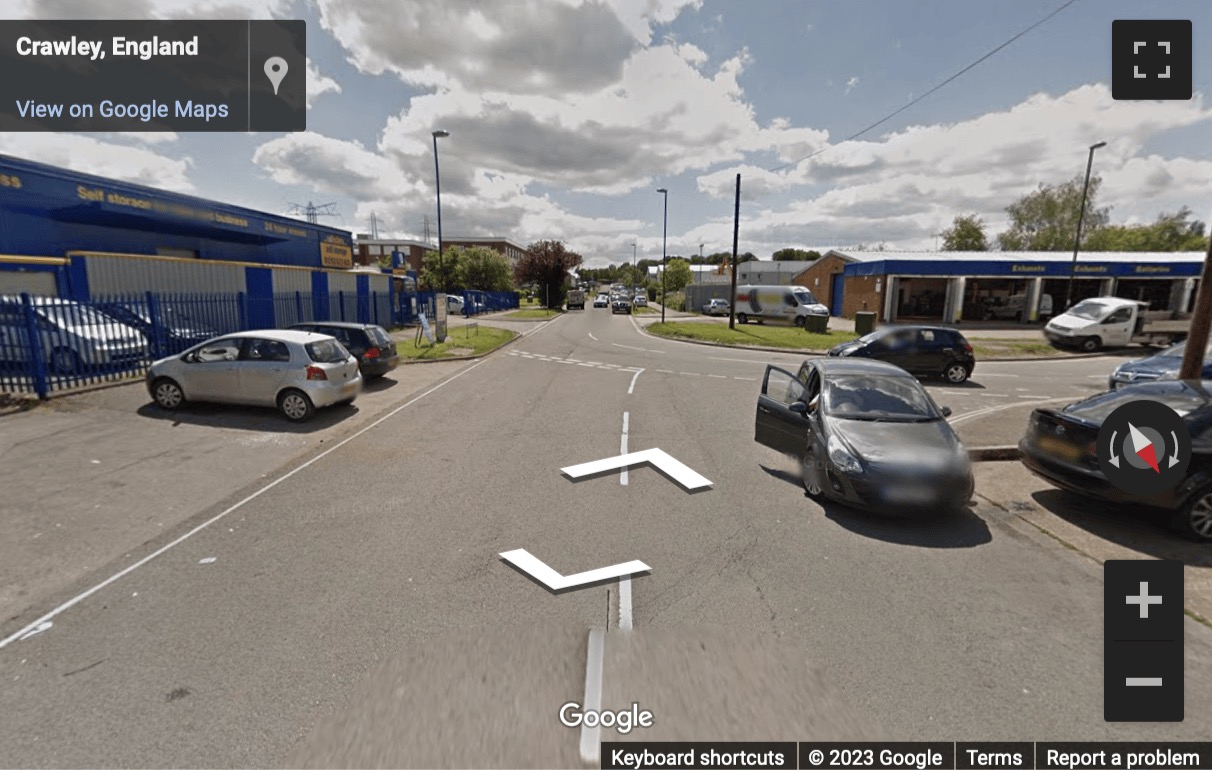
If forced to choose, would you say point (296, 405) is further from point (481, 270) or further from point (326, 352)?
point (481, 270)

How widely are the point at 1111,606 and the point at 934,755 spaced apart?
2.43 m

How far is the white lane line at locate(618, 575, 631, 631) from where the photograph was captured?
10.3 feet

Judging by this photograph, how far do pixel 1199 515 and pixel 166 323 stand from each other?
18.0 meters

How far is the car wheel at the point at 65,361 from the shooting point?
902cm

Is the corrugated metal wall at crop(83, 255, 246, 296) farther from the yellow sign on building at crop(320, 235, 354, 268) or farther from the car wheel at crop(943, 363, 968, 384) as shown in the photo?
the car wheel at crop(943, 363, 968, 384)

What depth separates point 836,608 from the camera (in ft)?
10.9

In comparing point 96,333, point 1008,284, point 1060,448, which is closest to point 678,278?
Result: point 1008,284

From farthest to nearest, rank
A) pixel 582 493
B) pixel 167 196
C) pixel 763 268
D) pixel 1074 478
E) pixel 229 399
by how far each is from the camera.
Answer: pixel 763 268 → pixel 167 196 → pixel 229 399 → pixel 582 493 → pixel 1074 478

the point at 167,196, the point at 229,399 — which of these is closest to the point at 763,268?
the point at 167,196

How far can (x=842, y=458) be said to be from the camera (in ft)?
15.8

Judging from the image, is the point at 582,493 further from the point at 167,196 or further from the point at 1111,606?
the point at 167,196

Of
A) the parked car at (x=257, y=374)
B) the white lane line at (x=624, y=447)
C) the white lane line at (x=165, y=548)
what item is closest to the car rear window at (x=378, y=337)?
the parked car at (x=257, y=374)

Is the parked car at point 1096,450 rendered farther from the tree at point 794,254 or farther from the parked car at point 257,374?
the tree at point 794,254

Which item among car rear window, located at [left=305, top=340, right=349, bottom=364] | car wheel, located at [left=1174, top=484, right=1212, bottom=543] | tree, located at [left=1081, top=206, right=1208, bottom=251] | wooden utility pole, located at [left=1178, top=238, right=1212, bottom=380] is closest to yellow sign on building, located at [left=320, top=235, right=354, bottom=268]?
car rear window, located at [left=305, top=340, right=349, bottom=364]
